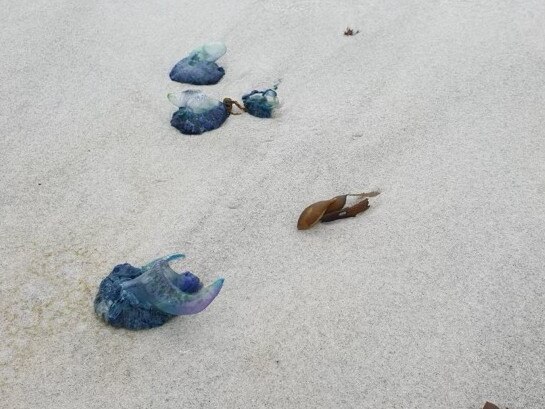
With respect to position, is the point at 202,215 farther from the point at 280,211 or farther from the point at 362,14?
the point at 362,14

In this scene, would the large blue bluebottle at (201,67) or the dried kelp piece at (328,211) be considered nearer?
the dried kelp piece at (328,211)

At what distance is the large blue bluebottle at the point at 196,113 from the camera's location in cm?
231

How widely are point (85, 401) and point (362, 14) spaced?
245cm

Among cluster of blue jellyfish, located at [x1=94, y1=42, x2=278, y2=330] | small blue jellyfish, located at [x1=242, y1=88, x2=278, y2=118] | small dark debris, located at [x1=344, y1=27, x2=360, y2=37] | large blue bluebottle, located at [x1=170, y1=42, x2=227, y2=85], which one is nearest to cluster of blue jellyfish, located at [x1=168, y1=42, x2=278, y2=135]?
small blue jellyfish, located at [x1=242, y1=88, x2=278, y2=118]

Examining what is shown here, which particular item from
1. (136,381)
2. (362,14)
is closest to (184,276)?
(136,381)

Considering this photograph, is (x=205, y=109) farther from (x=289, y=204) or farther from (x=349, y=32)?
(x=349, y=32)

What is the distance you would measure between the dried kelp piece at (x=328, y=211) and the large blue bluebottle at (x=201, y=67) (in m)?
1.06

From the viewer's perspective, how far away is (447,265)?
1692mm

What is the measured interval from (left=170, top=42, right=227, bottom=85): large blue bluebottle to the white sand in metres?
A: 0.06

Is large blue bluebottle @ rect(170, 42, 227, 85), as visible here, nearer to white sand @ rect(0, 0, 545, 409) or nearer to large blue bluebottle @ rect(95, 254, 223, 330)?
white sand @ rect(0, 0, 545, 409)

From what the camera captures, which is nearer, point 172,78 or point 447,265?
point 447,265

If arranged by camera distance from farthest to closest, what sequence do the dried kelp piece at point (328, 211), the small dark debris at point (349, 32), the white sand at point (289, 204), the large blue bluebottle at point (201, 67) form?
the small dark debris at point (349, 32) < the large blue bluebottle at point (201, 67) < the dried kelp piece at point (328, 211) < the white sand at point (289, 204)

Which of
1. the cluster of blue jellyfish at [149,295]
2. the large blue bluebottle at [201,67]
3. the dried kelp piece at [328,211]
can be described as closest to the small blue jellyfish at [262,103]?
the large blue bluebottle at [201,67]

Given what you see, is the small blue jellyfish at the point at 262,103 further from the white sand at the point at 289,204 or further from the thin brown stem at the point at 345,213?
the thin brown stem at the point at 345,213
